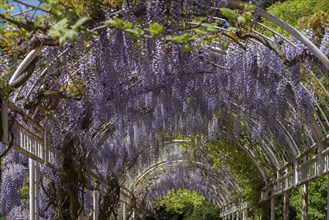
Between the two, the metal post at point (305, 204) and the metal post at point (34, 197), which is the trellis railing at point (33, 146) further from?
the metal post at point (305, 204)

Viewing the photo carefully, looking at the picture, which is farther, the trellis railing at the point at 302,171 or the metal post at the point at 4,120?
the trellis railing at the point at 302,171

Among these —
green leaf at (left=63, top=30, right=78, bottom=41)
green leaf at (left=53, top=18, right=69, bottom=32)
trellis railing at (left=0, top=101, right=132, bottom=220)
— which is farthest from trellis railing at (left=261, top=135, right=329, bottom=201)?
green leaf at (left=63, top=30, right=78, bottom=41)

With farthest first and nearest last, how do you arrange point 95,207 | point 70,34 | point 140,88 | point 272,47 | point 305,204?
point 95,207 → point 305,204 → point 140,88 → point 272,47 → point 70,34

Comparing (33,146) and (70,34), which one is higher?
(33,146)

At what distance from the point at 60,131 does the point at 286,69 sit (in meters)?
2.89

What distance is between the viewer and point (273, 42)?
7.79m

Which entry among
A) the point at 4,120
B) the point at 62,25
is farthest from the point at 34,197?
the point at 62,25

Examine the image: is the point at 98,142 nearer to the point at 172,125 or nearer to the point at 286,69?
the point at 172,125

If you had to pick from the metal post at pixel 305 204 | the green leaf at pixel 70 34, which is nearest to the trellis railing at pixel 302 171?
the metal post at pixel 305 204

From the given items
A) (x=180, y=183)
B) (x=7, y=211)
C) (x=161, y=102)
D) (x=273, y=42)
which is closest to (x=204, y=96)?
(x=161, y=102)

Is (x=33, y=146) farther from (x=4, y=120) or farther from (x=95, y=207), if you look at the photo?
(x=95, y=207)

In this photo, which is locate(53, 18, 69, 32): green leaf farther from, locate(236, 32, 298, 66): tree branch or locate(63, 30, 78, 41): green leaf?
locate(236, 32, 298, 66): tree branch

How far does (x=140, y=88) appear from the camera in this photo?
1024 cm

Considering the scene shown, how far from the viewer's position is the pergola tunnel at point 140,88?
6.22 metres
